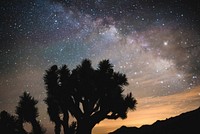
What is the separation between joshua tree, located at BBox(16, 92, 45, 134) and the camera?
457 inches

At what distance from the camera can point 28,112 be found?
1164 cm

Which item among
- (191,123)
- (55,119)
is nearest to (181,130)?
(191,123)

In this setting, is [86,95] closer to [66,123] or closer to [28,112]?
[66,123]

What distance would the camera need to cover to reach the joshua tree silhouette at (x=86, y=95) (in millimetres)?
11336

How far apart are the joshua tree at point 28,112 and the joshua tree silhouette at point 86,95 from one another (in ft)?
2.61

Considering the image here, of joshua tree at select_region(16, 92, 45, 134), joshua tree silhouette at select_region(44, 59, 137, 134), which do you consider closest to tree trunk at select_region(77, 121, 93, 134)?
joshua tree silhouette at select_region(44, 59, 137, 134)

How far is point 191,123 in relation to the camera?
20.7 meters

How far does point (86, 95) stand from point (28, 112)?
10.5 ft

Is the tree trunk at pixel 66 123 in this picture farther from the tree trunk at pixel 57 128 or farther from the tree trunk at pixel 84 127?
the tree trunk at pixel 84 127

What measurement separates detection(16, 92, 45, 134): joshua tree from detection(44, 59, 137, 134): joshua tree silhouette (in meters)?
0.80

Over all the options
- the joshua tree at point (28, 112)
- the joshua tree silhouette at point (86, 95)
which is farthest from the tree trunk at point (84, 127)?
the joshua tree at point (28, 112)

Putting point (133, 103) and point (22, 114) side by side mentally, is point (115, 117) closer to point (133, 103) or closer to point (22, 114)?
point (133, 103)

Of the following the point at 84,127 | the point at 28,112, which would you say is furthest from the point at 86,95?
the point at 28,112

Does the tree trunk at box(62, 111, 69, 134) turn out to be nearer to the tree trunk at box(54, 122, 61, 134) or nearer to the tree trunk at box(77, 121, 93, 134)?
the tree trunk at box(54, 122, 61, 134)
